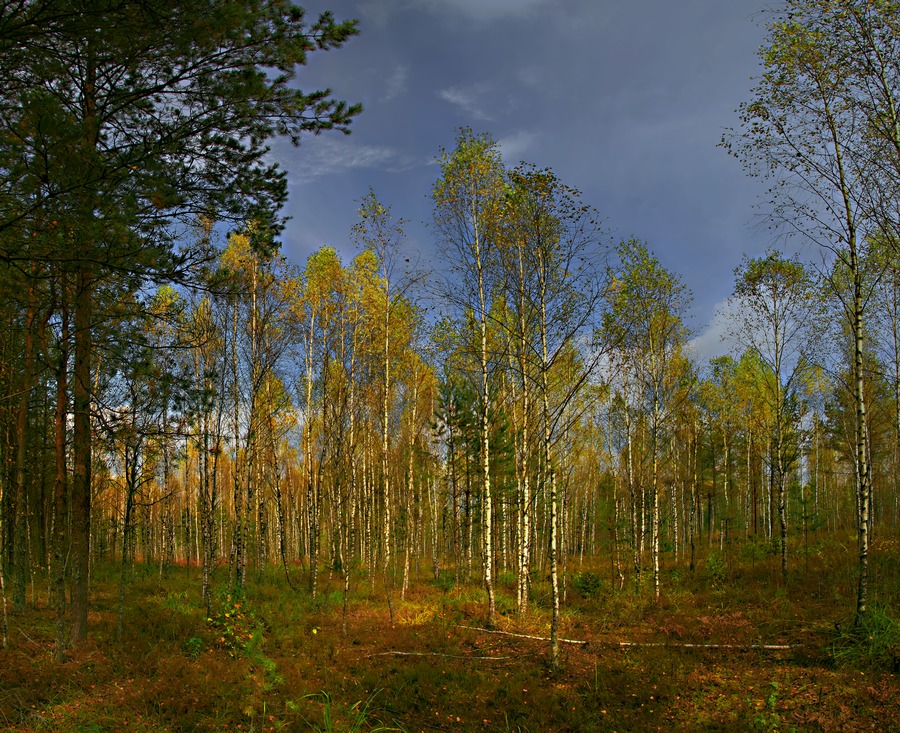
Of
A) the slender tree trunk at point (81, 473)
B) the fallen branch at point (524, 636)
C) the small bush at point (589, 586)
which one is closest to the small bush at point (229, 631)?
the slender tree trunk at point (81, 473)

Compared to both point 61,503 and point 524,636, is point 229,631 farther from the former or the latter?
point 524,636

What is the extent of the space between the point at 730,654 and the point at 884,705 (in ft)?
7.78

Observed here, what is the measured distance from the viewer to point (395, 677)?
25.7 ft

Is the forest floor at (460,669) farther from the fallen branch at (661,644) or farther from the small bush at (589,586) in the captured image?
the small bush at (589,586)

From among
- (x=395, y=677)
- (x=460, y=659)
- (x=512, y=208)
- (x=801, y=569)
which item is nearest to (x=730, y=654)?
(x=460, y=659)

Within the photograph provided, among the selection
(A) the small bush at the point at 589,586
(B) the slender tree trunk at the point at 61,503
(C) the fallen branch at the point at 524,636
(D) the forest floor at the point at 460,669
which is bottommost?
(A) the small bush at the point at 589,586

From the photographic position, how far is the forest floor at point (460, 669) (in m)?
6.13

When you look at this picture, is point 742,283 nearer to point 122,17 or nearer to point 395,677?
point 395,677

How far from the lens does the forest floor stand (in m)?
6.13

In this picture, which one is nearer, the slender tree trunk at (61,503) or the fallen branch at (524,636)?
the slender tree trunk at (61,503)

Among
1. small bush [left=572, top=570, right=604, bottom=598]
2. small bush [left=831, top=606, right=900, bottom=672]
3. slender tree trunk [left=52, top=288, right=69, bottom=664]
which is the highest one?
slender tree trunk [left=52, top=288, right=69, bottom=664]

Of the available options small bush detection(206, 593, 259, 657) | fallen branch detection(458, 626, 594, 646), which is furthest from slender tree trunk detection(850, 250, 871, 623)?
small bush detection(206, 593, 259, 657)

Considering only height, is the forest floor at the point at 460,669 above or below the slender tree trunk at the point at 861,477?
below

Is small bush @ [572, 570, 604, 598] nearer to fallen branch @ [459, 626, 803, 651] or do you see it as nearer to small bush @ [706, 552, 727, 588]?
small bush @ [706, 552, 727, 588]
